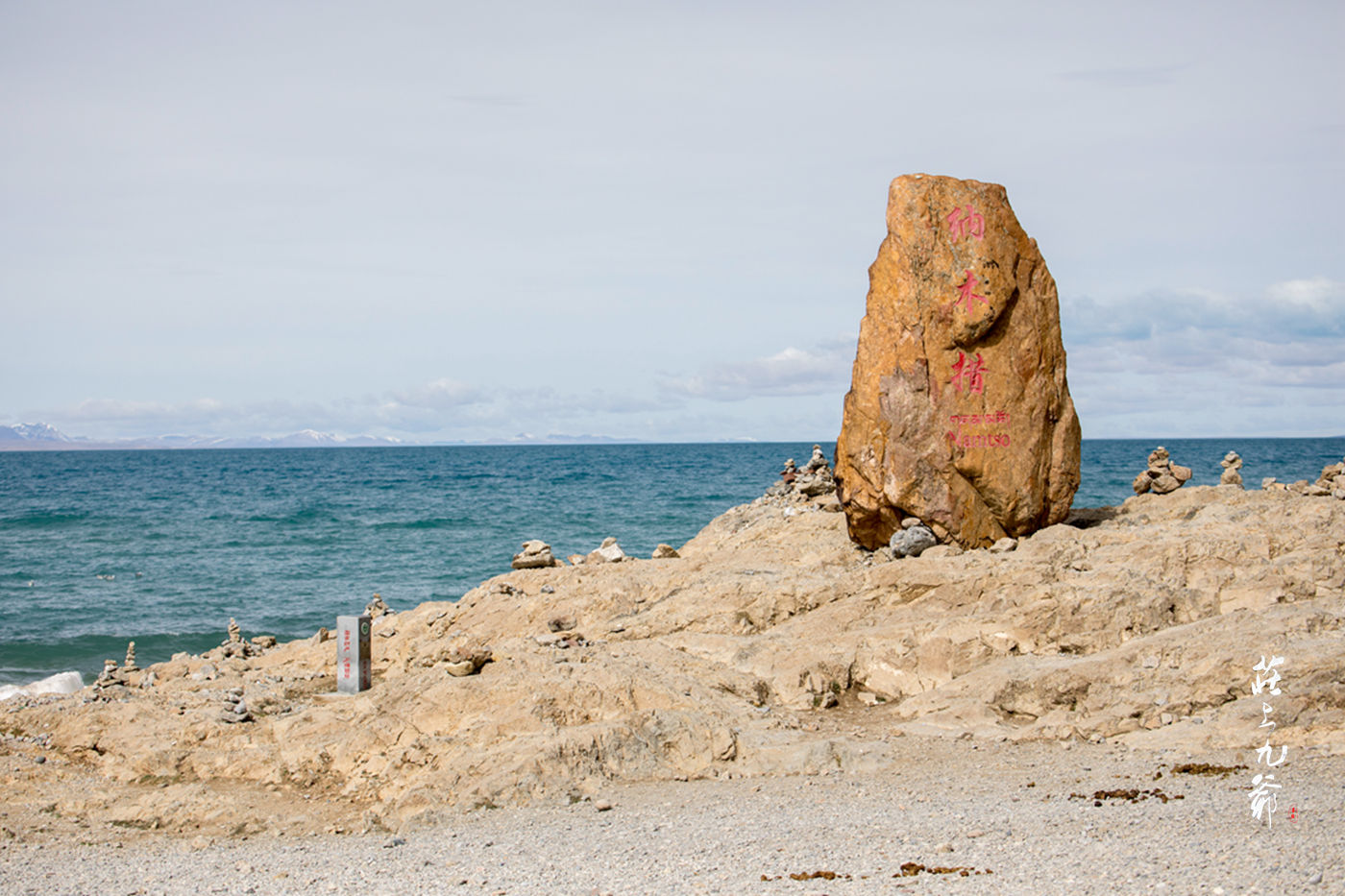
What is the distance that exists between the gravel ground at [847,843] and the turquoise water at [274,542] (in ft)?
37.7

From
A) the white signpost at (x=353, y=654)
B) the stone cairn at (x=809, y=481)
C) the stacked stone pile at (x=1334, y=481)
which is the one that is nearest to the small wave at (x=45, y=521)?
the stone cairn at (x=809, y=481)

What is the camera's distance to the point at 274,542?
32875 millimetres

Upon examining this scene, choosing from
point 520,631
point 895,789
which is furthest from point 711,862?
point 520,631

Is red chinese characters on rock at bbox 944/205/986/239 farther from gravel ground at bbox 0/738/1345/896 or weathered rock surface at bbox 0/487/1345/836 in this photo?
gravel ground at bbox 0/738/1345/896

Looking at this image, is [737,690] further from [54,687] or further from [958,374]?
[54,687]

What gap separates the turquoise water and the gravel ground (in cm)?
1148

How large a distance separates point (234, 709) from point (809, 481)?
10302 millimetres

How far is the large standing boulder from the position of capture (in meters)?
12.8

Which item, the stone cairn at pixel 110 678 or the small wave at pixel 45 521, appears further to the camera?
the small wave at pixel 45 521

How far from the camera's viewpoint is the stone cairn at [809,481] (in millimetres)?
18109

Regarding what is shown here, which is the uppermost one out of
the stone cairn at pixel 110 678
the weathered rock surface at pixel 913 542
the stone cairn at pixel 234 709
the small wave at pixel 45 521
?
the weathered rock surface at pixel 913 542

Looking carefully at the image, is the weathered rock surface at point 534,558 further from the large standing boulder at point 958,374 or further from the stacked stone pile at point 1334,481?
the stacked stone pile at point 1334,481

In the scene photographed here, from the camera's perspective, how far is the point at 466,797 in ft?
27.6

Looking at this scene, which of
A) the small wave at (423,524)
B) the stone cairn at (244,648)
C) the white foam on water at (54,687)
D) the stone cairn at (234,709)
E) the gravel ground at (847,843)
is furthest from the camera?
the small wave at (423,524)
